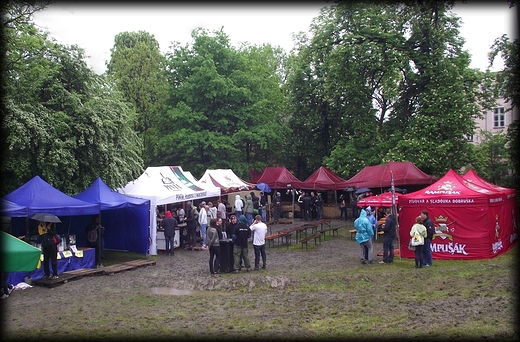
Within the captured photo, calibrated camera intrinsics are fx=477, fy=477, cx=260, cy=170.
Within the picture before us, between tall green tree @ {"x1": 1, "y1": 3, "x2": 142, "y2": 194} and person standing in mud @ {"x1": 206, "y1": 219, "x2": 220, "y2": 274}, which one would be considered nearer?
person standing in mud @ {"x1": 206, "y1": 219, "x2": 220, "y2": 274}

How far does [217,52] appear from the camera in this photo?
33562 mm

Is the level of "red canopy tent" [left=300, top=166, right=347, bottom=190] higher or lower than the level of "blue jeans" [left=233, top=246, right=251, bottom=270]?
higher

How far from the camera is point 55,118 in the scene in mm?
15742

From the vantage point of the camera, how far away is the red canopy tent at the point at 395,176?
24.5 metres

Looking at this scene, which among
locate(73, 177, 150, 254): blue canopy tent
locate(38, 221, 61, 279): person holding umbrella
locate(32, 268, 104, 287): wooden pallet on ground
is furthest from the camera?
locate(73, 177, 150, 254): blue canopy tent

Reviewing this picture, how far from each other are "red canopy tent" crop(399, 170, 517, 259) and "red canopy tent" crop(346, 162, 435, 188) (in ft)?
28.1

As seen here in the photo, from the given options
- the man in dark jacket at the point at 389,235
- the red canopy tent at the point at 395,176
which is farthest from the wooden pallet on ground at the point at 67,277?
the red canopy tent at the point at 395,176

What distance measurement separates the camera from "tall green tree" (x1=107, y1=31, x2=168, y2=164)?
3447cm

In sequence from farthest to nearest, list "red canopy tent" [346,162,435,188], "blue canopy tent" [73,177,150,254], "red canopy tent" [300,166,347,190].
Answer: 1. "red canopy tent" [300,166,347,190]
2. "red canopy tent" [346,162,435,188]
3. "blue canopy tent" [73,177,150,254]

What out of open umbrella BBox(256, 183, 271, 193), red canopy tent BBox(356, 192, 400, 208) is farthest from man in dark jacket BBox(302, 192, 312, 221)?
red canopy tent BBox(356, 192, 400, 208)

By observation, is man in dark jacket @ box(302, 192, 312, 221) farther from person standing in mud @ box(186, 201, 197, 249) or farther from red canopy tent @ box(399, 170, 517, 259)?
red canopy tent @ box(399, 170, 517, 259)

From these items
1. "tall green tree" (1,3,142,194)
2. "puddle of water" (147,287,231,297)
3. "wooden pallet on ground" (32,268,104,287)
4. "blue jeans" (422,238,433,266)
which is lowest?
"puddle of water" (147,287,231,297)

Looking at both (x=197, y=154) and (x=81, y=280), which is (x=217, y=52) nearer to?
(x=197, y=154)

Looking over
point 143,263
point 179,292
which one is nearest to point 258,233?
point 179,292
